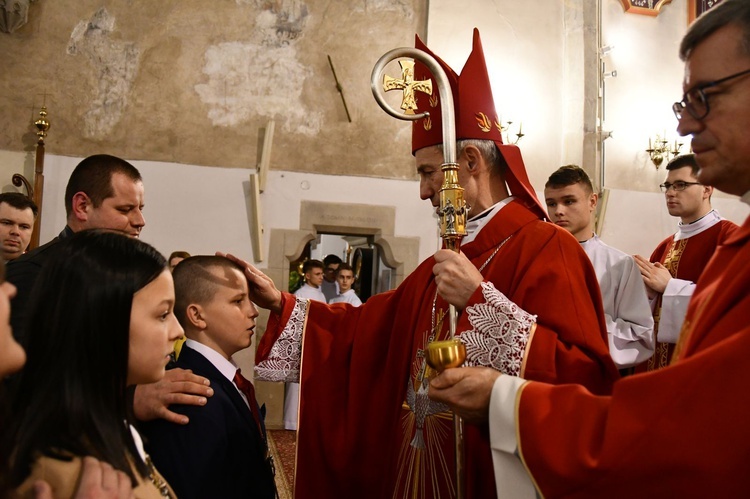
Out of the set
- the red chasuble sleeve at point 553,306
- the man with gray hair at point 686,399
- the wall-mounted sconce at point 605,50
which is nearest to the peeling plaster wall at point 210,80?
the wall-mounted sconce at point 605,50

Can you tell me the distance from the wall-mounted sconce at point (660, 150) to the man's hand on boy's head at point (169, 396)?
27.0 ft

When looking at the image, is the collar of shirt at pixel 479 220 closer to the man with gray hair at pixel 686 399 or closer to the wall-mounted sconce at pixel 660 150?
the man with gray hair at pixel 686 399

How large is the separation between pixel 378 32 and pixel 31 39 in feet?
12.7

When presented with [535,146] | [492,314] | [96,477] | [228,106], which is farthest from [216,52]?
[96,477]

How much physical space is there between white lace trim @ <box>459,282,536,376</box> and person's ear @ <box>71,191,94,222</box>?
1.78 m

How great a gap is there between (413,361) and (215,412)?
2.47 ft

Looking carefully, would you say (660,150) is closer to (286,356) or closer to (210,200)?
(210,200)

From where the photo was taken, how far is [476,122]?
2.55m

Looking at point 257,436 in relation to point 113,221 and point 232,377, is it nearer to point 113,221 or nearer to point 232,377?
point 232,377

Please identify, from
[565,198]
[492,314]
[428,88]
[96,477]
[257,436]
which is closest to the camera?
[96,477]

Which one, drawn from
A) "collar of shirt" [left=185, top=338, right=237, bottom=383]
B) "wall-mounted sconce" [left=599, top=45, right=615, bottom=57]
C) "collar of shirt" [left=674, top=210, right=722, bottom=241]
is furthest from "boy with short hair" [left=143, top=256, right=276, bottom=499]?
"wall-mounted sconce" [left=599, top=45, right=615, bottom=57]

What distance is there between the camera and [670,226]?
29.7 feet

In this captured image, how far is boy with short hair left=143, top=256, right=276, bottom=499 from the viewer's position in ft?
6.55

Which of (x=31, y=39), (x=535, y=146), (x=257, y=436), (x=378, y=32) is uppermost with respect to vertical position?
(x=378, y=32)
